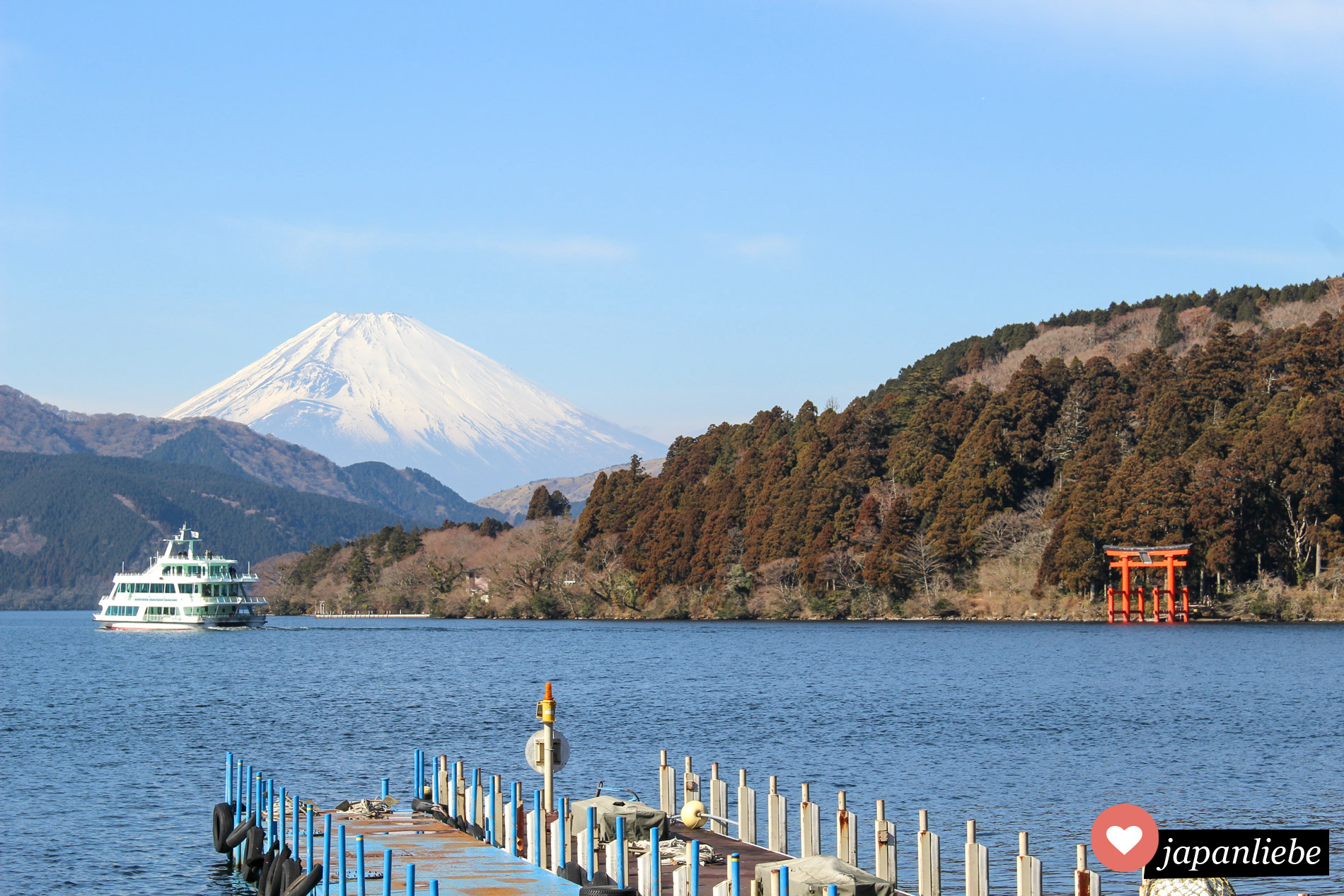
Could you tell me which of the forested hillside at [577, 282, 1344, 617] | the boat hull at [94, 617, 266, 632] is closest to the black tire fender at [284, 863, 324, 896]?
the forested hillside at [577, 282, 1344, 617]

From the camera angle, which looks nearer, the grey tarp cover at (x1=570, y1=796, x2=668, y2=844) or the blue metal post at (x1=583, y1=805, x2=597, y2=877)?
the blue metal post at (x1=583, y1=805, x2=597, y2=877)

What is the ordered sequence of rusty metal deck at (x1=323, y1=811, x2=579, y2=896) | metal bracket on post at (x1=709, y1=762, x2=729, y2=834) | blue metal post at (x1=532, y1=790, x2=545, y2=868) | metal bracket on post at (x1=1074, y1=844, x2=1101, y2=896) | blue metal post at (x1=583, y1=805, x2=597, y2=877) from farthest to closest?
metal bracket on post at (x1=709, y1=762, x2=729, y2=834), blue metal post at (x1=532, y1=790, x2=545, y2=868), blue metal post at (x1=583, y1=805, x2=597, y2=877), rusty metal deck at (x1=323, y1=811, x2=579, y2=896), metal bracket on post at (x1=1074, y1=844, x2=1101, y2=896)

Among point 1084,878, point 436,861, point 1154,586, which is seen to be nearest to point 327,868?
point 436,861

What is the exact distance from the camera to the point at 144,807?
30.9m

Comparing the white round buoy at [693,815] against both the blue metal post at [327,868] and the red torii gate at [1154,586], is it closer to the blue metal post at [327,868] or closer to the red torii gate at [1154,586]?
the blue metal post at [327,868]

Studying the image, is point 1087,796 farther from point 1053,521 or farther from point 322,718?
point 1053,521

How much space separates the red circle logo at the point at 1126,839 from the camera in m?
9.12

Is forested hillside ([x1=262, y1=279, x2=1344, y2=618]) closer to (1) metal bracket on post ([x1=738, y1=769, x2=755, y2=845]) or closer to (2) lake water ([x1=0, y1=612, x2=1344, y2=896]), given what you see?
(2) lake water ([x1=0, y1=612, x2=1344, y2=896])

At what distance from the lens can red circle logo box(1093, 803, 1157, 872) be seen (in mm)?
9117

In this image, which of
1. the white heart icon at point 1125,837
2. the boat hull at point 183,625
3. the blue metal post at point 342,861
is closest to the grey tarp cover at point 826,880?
the blue metal post at point 342,861

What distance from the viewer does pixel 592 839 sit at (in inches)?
801

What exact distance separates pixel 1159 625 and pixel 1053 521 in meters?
11.6

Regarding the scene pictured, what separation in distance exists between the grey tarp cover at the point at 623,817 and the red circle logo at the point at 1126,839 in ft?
42.2

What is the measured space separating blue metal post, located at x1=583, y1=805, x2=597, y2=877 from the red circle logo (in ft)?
38.7
